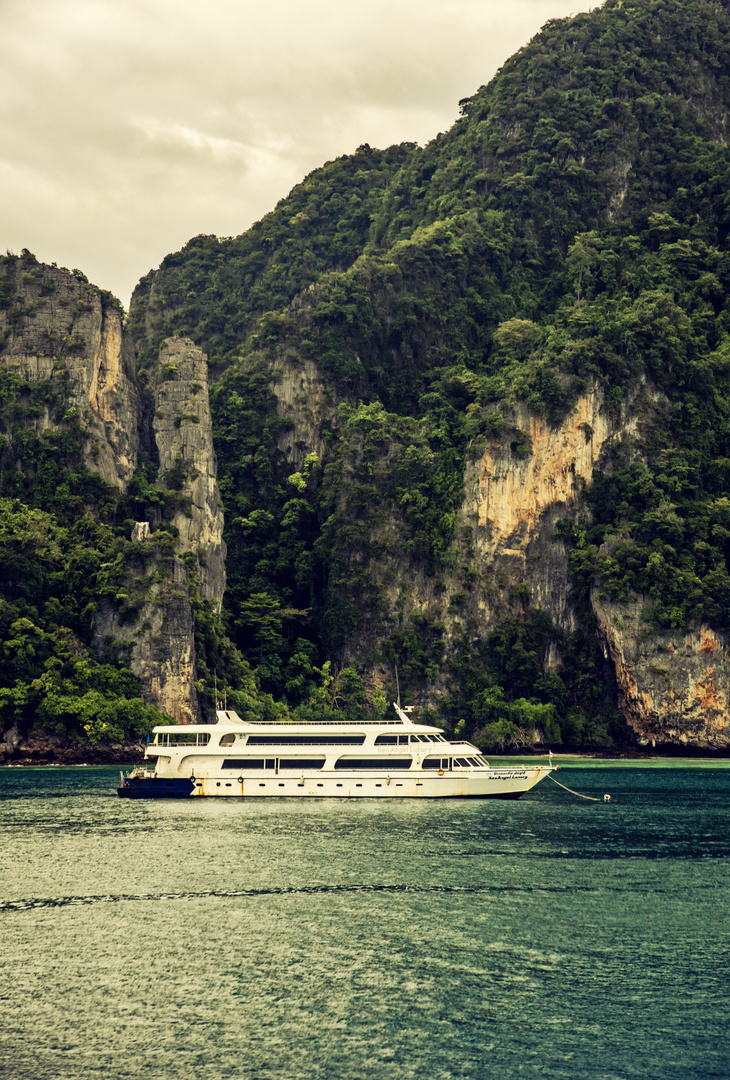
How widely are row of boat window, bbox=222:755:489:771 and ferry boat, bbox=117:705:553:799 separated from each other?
0.16ft

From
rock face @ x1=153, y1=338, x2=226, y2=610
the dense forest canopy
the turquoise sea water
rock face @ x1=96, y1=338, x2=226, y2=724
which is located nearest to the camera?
the turquoise sea water

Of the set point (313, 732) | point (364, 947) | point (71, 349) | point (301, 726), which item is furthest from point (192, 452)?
point (364, 947)

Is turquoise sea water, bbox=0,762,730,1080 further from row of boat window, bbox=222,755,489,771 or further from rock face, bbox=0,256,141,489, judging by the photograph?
rock face, bbox=0,256,141,489

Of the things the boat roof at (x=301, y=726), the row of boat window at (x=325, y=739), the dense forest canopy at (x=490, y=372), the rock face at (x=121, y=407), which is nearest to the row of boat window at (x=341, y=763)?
the row of boat window at (x=325, y=739)

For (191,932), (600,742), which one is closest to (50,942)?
(191,932)

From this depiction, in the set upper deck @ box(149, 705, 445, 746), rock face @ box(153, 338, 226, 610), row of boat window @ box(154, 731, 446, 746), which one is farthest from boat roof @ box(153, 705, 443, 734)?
rock face @ box(153, 338, 226, 610)

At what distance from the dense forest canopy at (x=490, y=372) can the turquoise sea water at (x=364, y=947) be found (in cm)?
4361

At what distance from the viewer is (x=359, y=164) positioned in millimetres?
145250

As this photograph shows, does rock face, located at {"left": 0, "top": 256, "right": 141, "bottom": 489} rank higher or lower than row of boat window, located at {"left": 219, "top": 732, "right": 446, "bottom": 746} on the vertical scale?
higher

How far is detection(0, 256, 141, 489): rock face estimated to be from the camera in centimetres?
9288

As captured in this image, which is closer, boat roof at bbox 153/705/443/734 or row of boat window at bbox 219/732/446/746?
boat roof at bbox 153/705/443/734

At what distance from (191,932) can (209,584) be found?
69.6 m

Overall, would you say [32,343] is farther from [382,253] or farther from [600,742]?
[600,742]

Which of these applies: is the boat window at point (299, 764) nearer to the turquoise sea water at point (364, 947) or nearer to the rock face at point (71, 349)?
the turquoise sea water at point (364, 947)
